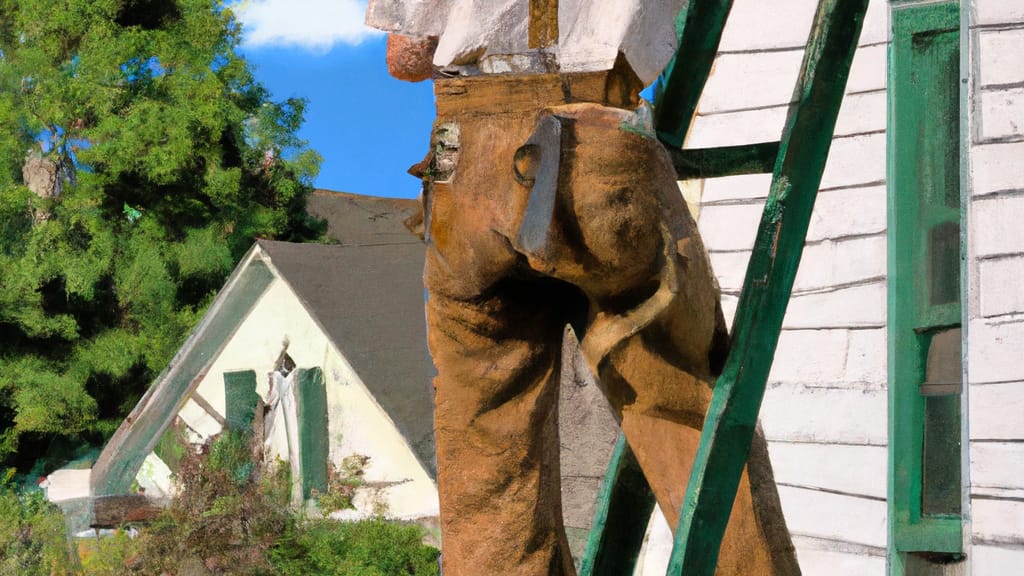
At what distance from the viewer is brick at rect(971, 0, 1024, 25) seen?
97.8 inches

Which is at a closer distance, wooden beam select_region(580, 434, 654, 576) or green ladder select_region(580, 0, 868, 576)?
green ladder select_region(580, 0, 868, 576)

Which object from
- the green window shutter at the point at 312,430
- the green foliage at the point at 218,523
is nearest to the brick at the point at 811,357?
the green foliage at the point at 218,523

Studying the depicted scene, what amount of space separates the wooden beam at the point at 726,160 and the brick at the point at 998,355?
1.02 metres

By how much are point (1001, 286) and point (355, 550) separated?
14.2 feet

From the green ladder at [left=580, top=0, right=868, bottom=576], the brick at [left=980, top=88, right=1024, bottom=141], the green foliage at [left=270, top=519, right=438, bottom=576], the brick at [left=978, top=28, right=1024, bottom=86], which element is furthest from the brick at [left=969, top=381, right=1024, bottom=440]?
the green foliage at [left=270, top=519, right=438, bottom=576]

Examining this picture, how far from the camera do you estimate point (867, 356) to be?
291cm

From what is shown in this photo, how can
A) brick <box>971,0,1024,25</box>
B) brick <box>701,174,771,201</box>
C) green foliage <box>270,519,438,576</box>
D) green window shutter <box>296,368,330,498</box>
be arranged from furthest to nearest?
green window shutter <box>296,368,330,498</box>
green foliage <box>270,519,438,576</box>
brick <box>701,174,771,201</box>
brick <box>971,0,1024,25</box>

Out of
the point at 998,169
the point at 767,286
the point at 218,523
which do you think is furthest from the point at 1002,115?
the point at 218,523

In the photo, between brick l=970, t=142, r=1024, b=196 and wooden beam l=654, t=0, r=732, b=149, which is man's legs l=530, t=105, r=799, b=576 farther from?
brick l=970, t=142, r=1024, b=196

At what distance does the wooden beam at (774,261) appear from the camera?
1.35m

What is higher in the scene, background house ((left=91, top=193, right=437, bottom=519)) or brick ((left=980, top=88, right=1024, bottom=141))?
background house ((left=91, top=193, right=437, bottom=519))

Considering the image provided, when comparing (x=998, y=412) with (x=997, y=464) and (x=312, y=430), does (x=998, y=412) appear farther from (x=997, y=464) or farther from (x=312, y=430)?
(x=312, y=430)

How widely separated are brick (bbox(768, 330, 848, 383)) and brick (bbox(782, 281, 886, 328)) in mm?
23

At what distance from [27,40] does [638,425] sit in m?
10.4
